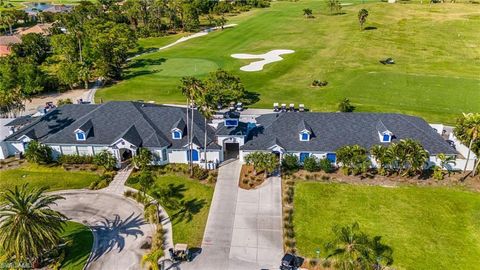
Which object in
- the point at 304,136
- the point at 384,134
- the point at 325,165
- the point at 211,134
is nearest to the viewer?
the point at 325,165

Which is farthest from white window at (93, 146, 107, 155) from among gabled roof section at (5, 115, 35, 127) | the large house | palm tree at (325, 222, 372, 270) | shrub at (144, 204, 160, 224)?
palm tree at (325, 222, 372, 270)


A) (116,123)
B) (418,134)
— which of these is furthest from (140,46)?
(418,134)

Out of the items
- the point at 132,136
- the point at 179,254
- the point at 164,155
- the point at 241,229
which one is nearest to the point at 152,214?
the point at 179,254

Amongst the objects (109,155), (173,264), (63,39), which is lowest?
(173,264)

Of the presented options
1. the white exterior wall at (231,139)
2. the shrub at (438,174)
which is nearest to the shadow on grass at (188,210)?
the white exterior wall at (231,139)

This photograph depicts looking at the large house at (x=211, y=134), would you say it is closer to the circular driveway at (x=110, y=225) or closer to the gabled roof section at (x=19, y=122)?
the gabled roof section at (x=19, y=122)

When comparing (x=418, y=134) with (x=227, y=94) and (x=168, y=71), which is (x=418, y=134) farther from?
(x=168, y=71)

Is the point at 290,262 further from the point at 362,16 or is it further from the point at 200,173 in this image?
the point at 362,16
